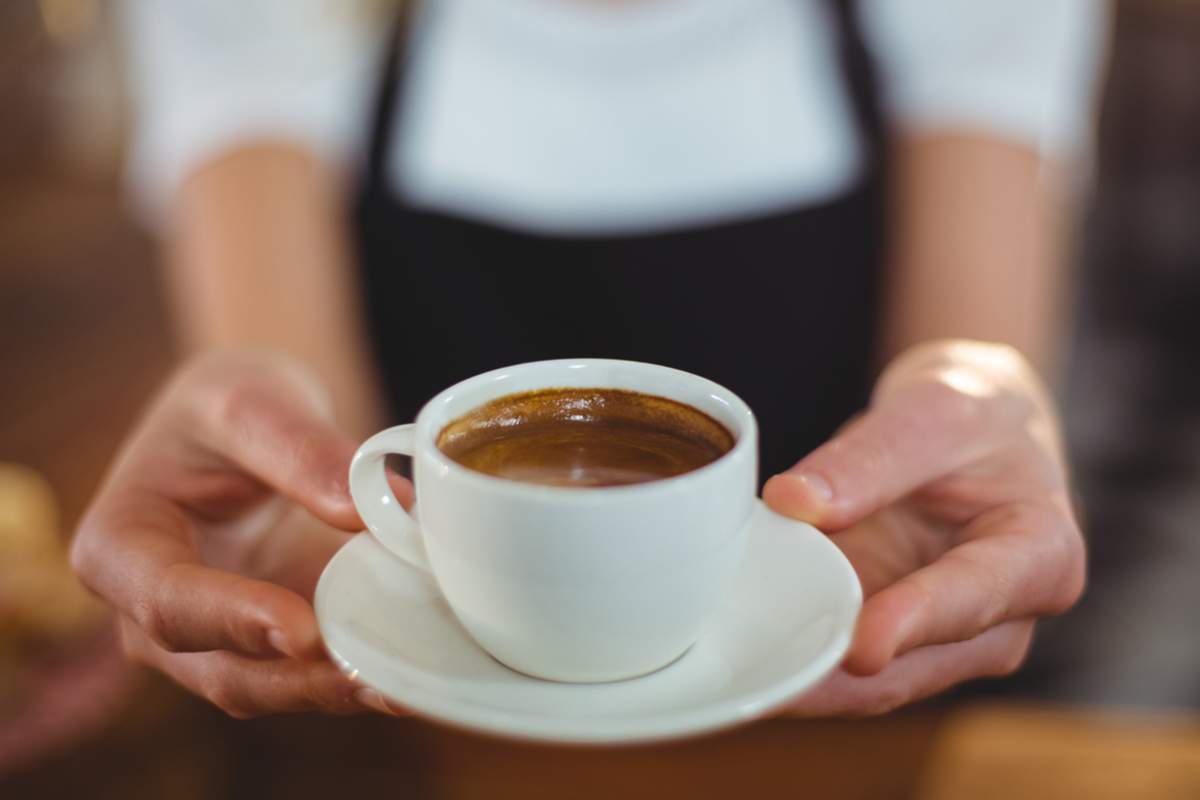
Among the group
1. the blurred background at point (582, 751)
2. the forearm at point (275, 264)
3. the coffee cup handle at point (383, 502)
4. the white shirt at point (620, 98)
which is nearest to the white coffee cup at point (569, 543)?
the coffee cup handle at point (383, 502)

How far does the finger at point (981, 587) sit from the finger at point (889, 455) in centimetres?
5

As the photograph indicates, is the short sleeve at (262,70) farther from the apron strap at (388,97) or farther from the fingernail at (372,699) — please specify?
the fingernail at (372,699)

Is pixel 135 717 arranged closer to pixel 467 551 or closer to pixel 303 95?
pixel 467 551

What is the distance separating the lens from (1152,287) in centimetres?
198

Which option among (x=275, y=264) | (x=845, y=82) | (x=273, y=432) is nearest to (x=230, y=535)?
(x=273, y=432)

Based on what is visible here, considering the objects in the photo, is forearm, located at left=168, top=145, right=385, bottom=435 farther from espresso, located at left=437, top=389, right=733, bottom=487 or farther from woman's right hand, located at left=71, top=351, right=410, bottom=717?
espresso, located at left=437, top=389, right=733, bottom=487

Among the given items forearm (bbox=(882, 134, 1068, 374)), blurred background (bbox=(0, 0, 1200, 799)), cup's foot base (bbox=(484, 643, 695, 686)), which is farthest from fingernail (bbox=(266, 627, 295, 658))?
forearm (bbox=(882, 134, 1068, 374))

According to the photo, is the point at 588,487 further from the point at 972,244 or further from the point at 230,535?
the point at 972,244

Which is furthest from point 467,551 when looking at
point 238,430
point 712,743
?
point 712,743

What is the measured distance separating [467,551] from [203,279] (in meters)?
0.89

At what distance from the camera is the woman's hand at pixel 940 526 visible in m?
0.58

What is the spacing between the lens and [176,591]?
1.92 ft

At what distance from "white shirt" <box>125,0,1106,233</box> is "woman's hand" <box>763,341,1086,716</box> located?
71 centimetres

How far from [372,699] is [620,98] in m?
1.07
